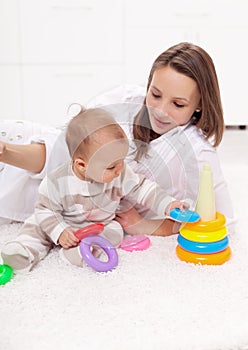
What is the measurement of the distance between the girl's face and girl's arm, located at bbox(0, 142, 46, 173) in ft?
0.86

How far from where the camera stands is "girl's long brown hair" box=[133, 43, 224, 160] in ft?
3.79

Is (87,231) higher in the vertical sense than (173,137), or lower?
lower

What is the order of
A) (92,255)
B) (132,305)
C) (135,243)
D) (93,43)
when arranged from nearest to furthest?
1. (132,305)
2. (92,255)
3. (135,243)
4. (93,43)

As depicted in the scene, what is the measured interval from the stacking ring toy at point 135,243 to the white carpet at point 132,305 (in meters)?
0.02

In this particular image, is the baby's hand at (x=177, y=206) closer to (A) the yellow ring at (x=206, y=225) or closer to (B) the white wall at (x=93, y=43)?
(A) the yellow ring at (x=206, y=225)

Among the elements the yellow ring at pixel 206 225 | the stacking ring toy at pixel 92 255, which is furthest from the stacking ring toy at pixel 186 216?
the stacking ring toy at pixel 92 255

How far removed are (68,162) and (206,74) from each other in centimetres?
37

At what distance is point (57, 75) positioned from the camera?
8.41 ft

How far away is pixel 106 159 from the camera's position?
97 cm

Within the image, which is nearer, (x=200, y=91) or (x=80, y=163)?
(x=80, y=163)

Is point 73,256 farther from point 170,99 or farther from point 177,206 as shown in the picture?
point 170,99

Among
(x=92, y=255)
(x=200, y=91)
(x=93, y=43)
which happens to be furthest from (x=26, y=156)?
(x=93, y=43)

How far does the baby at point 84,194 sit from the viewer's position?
3.19 ft

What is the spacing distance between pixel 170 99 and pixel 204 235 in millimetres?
321
